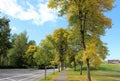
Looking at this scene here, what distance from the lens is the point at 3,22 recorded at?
75688 mm

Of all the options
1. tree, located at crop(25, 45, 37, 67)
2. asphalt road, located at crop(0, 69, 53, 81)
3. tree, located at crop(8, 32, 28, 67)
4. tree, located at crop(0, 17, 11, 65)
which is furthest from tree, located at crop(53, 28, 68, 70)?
tree, located at crop(8, 32, 28, 67)

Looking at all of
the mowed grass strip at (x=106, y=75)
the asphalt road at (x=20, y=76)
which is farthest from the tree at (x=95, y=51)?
the mowed grass strip at (x=106, y=75)

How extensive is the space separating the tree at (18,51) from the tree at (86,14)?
6989cm

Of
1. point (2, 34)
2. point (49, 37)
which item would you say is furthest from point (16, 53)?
point (49, 37)

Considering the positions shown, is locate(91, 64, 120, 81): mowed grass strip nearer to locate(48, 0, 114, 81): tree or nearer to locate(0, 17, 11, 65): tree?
locate(48, 0, 114, 81): tree

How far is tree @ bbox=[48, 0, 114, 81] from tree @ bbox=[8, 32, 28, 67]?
229 ft

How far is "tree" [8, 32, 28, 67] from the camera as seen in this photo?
90312mm

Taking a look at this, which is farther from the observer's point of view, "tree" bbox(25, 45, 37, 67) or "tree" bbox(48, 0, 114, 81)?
"tree" bbox(25, 45, 37, 67)

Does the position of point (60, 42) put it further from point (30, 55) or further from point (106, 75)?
point (106, 75)

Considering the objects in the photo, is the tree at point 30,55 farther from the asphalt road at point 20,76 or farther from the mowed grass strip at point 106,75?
the asphalt road at point 20,76

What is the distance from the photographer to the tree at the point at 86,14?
19619 millimetres

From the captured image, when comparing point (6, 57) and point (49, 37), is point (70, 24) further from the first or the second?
point (6, 57)

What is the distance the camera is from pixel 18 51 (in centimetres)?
9331

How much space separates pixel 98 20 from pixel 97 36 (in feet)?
5.18
